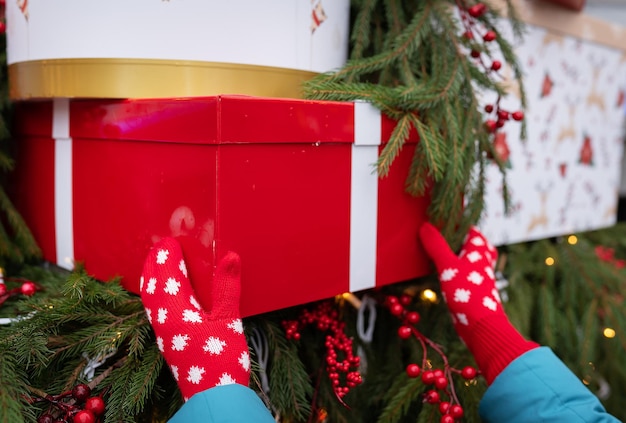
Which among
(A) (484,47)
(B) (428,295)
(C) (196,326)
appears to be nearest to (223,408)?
(C) (196,326)

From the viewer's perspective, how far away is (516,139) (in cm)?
113

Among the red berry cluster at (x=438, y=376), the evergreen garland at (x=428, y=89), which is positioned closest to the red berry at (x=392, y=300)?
the red berry cluster at (x=438, y=376)

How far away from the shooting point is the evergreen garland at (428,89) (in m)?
0.72

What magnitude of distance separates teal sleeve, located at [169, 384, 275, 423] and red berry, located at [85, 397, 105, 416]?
7cm

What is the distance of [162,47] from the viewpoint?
2.14 ft

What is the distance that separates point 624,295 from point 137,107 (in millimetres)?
992

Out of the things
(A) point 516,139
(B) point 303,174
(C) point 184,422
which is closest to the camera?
(C) point 184,422

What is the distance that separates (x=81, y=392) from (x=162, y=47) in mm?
378

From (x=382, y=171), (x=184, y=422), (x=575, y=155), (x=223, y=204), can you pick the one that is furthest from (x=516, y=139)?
(x=184, y=422)

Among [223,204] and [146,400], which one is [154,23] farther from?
[146,400]

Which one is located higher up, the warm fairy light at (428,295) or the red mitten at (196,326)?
the red mitten at (196,326)

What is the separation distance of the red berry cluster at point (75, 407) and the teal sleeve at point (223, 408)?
0.08 metres

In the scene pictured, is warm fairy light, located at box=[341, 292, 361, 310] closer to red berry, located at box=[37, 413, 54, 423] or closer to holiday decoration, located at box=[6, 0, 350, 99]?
holiday decoration, located at box=[6, 0, 350, 99]

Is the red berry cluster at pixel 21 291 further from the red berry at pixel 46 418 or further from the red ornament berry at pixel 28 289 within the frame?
the red berry at pixel 46 418
